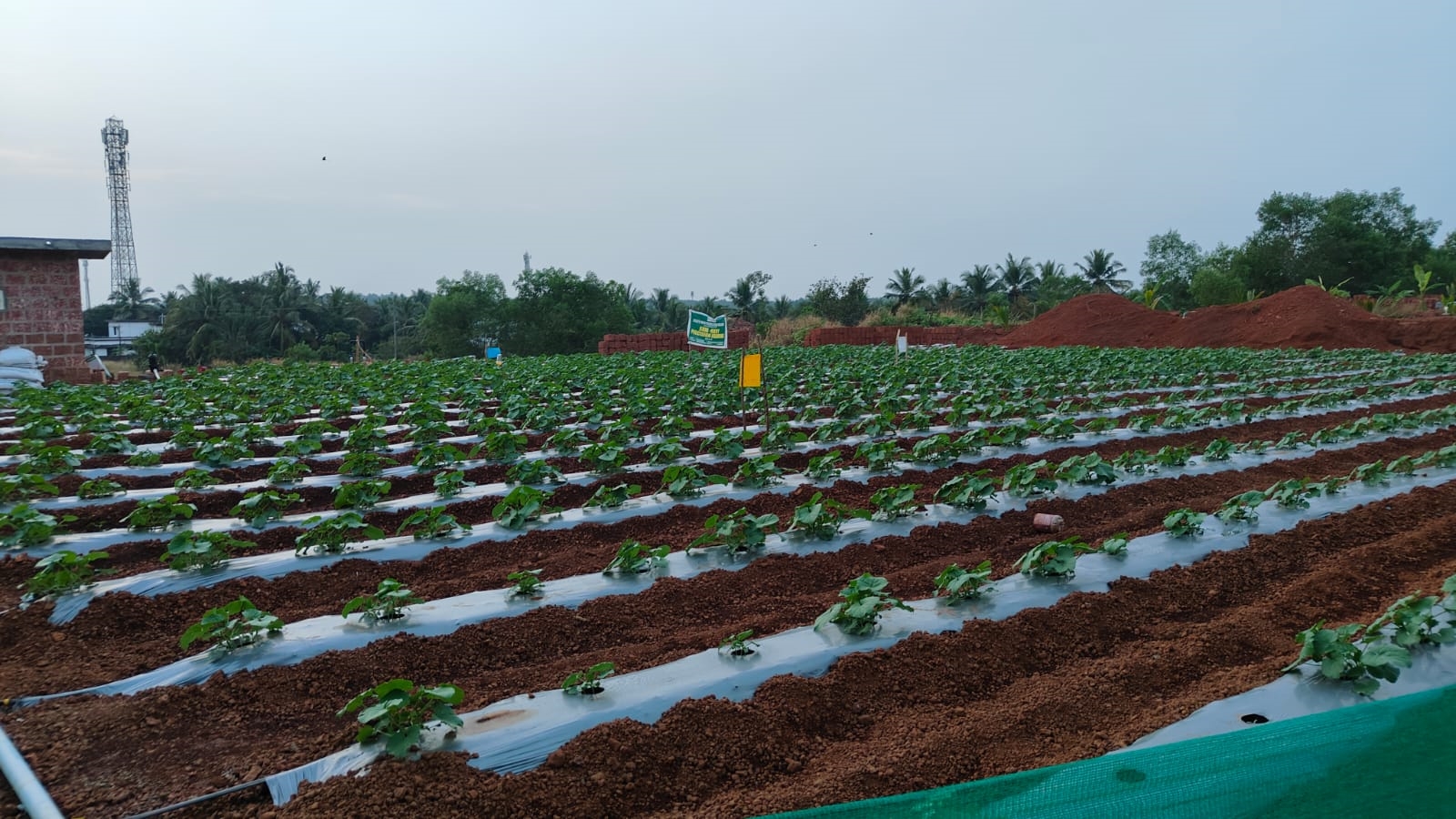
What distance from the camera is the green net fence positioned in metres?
1.75

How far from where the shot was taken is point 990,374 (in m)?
15.3

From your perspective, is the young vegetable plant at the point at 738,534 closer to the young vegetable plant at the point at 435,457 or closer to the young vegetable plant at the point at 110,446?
the young vegetable plant at the point at 435,457

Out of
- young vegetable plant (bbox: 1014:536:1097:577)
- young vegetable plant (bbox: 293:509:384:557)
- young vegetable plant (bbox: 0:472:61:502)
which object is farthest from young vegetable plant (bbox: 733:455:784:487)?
young vegetable plant (bbox: 0:472:61:502)

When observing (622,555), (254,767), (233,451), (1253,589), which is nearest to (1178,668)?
(1253,589)

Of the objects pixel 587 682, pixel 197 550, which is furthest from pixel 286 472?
pixel 587 682

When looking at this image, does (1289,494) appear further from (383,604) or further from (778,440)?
(383,604)

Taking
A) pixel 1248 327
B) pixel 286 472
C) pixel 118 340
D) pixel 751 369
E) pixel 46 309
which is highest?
pixel 118 340

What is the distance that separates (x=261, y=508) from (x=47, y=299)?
15.9m

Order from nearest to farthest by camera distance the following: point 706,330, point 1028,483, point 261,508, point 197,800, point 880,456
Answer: point 197,800, point 261,508, point 1028,483, point 880,456, point 706,330

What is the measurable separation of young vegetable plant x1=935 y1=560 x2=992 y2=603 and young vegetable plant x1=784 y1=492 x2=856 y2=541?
40.0 inches

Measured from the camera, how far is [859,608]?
11.6 ft

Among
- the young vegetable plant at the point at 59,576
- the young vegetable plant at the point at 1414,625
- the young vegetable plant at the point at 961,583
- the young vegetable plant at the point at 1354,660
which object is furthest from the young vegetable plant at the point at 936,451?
the young vegetable plant at the point at 59,576

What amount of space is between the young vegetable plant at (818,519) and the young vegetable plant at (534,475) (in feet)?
8.02

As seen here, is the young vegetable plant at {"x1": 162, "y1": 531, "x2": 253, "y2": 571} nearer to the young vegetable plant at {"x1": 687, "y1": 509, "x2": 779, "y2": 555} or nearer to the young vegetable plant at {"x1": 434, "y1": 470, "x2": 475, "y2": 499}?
the young vegetable plant at {"x1": 434, "y1": 470, "x2": 475, "y2": 499}
